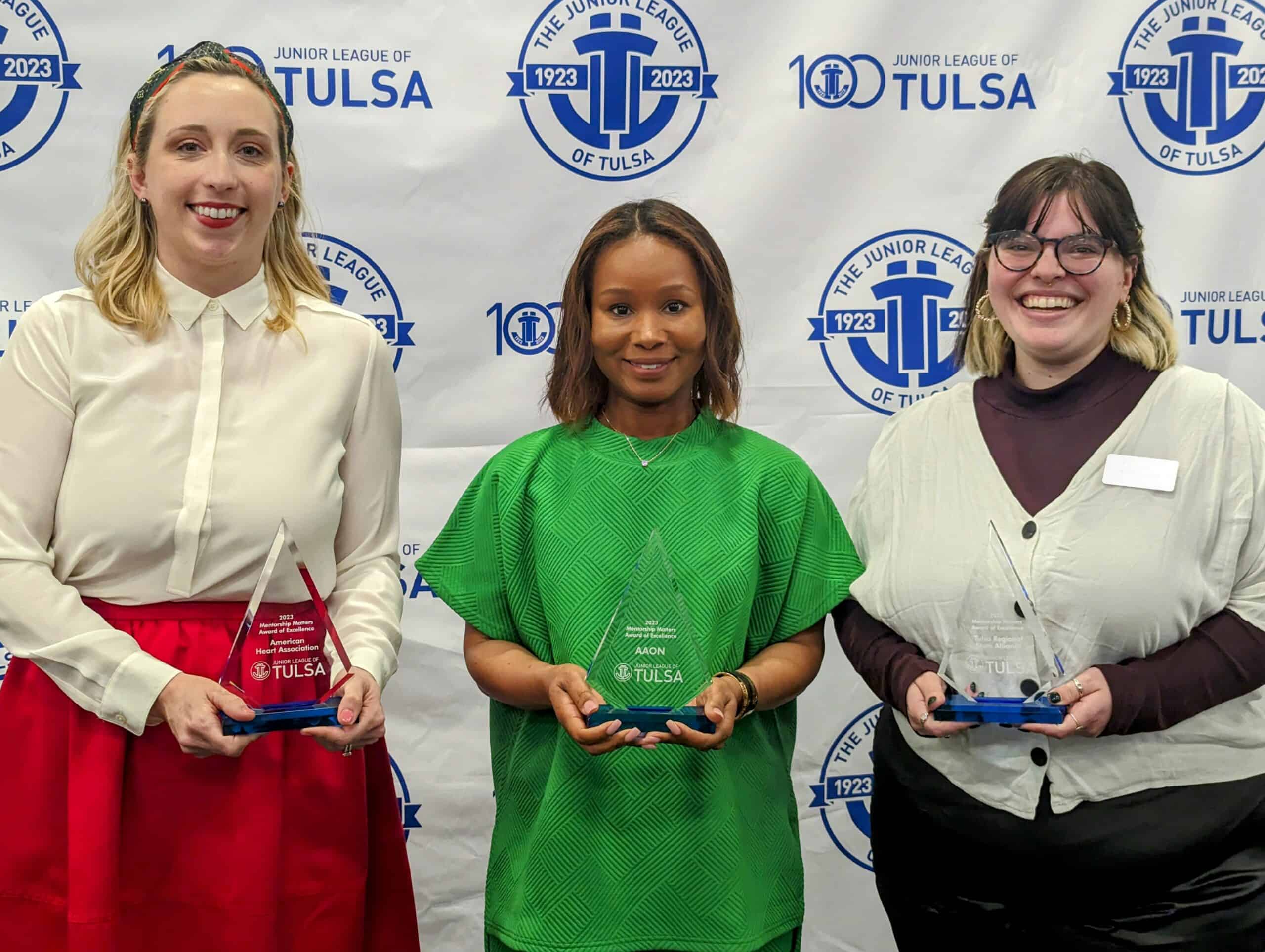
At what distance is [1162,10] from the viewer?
7.85ft

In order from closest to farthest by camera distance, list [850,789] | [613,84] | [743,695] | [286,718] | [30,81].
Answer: [286,718], [743,695], [30,81], [613,84], [850,789]

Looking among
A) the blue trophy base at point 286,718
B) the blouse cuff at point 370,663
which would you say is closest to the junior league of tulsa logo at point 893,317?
the blouse cuff at point 370,663

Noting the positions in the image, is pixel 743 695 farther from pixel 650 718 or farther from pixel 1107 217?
pixel 1107 217

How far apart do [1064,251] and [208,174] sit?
1007 mm

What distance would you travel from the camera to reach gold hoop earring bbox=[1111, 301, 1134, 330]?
1.62m

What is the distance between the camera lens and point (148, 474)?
1.42 m

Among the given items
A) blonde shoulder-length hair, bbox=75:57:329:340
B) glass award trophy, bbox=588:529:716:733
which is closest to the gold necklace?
glass award trophy, bbox=588:529:716:733

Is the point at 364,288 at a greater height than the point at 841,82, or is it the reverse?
the point at 841,82

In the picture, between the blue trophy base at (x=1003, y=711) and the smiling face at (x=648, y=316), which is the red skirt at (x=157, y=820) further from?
the blue trophy base at (x=1003, y=711)

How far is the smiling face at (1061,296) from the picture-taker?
1.58 meters

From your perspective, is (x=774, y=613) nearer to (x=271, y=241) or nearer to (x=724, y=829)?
(x=724, y=829)

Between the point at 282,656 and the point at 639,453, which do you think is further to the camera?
the point at 639,453

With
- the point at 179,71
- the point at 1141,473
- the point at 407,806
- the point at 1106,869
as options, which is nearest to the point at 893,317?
the point at 1141,473

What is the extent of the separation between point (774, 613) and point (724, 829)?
0.88 ft
